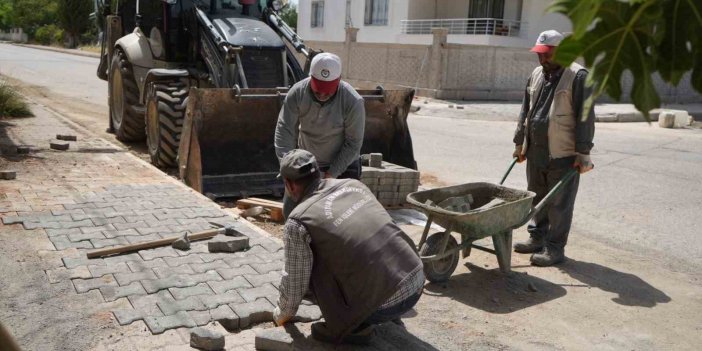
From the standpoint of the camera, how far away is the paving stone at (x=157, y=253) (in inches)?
222

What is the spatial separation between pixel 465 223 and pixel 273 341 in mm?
1914

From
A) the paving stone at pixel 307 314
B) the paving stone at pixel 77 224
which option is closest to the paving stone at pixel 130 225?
the paving stone at pixel 77 224

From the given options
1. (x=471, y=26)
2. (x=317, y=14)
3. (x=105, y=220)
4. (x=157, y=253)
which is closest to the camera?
(x=157, y=253)

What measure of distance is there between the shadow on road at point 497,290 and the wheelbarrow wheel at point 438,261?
2.9 inches

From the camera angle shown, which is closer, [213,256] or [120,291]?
[120,291]

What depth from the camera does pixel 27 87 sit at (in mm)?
20609

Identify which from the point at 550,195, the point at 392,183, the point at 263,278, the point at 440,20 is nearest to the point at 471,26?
the point at 440,20

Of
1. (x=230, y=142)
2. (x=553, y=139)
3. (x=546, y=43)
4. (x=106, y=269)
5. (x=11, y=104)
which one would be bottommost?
(x=106, y=269)

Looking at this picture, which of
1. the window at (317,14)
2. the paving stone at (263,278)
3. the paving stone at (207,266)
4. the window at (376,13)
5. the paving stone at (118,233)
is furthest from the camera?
the window at (317,14)

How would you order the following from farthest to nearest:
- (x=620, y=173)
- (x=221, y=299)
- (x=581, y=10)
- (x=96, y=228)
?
(x=620, y=173), (x=96, y=228), (x=221, y=299), (x=581, y=10)

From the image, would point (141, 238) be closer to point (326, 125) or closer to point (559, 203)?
point (326, 125)

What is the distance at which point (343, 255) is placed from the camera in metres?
3.85

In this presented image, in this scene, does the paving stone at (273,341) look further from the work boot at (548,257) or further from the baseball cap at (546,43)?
the baseball cap at (546,43)

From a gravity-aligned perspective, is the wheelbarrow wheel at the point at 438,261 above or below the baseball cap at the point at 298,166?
below
